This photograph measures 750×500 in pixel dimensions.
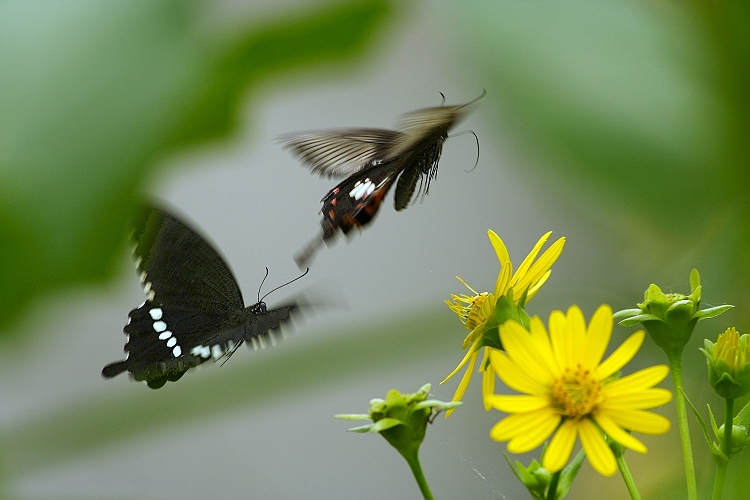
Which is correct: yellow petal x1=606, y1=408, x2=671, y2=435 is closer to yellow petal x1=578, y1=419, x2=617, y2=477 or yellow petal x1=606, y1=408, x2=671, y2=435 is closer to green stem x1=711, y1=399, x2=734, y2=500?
yellow petal x1=578, y1=419, x2=617, y2=477

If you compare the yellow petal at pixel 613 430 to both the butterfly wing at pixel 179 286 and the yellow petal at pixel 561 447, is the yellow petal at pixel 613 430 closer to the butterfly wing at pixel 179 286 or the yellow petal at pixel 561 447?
the yellow petal at pixel 561 447

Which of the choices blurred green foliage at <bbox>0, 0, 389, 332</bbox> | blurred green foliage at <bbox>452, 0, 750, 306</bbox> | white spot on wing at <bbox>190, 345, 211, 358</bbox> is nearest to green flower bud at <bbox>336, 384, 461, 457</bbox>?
white spot on wing at <bbox>190, 345, 211, 358</bbox>

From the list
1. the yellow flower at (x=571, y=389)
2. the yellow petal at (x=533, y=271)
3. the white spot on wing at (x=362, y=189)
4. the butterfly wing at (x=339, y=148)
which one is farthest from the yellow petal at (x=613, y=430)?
the butterfly wing at (x=339, y=148)

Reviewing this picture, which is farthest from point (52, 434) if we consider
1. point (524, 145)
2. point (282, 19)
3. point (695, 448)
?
point (695, 448)

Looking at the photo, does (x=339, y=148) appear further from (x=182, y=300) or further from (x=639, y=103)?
(x=639, y=103)

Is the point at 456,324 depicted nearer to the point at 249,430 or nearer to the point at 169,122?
the point at 169,122

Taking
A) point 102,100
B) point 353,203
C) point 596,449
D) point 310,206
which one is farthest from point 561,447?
point 310,206

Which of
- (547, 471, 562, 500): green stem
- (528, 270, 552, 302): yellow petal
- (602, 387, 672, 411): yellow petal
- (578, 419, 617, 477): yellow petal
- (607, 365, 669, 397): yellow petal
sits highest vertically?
(528, 270, 552, 302): yellow petal
